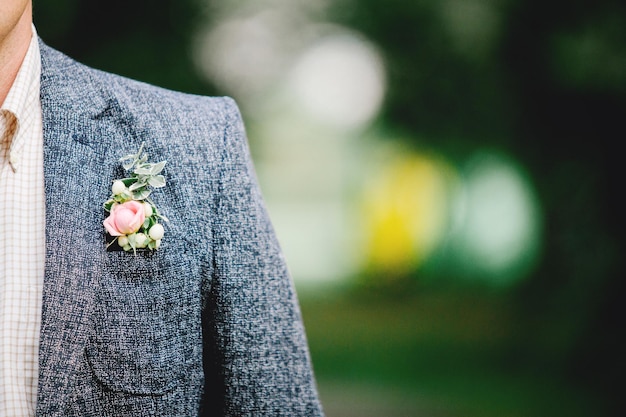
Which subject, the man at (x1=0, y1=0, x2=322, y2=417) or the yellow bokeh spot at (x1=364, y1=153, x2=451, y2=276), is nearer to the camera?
the man at (x1=0, y1=0, x2=322, y2=417)

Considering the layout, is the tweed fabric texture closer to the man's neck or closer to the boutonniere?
the man's neck

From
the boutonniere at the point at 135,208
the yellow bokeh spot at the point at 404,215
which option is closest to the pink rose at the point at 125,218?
the boutonniere at the point at 135,208

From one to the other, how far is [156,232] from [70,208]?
18 cm

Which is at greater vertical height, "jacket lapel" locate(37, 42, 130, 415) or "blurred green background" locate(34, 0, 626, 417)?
"blurred green background" locate(34, 0, 626, 417)

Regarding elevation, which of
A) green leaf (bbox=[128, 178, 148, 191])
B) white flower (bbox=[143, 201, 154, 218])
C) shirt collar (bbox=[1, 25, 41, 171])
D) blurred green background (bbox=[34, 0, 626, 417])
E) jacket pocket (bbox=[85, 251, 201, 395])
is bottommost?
jacket pocket (bbox=[85, 251, 201, 395])

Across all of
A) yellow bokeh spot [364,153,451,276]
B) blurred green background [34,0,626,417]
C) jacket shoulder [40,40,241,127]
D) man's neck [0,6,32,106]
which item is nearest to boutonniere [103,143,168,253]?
jacket shoulder [40,40,241,127]

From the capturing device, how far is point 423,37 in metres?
10.3

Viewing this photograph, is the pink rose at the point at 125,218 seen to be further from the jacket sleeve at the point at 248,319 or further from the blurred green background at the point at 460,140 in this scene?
the blurred green background at the point at 460,140

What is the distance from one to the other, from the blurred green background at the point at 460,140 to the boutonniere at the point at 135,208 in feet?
21.4

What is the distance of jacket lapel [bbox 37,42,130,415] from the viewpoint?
1615 mm

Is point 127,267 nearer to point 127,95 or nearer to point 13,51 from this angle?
point 127,95

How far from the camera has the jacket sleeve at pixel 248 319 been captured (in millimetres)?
1807

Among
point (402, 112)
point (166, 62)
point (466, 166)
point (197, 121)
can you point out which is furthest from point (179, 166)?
point (466, 166)

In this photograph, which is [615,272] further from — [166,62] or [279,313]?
[279,313]
